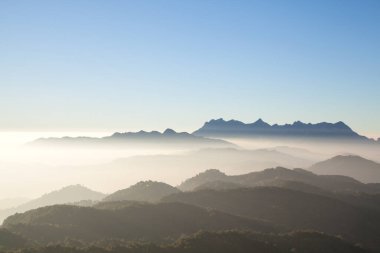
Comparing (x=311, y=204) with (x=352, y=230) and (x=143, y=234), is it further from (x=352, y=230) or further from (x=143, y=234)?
(x=143, y=234)

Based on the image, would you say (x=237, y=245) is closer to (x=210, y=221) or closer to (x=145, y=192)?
(x=210, y=221)

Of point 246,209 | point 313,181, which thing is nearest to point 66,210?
point 246,209

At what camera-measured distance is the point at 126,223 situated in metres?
63.1

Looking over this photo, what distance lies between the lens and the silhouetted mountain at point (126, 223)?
57250 millimetres

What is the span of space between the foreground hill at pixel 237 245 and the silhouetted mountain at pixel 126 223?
13.7 meters

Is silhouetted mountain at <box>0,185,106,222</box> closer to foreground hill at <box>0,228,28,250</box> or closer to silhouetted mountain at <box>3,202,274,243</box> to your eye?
silhouetted mountain at <box>3,202,274,243</box>

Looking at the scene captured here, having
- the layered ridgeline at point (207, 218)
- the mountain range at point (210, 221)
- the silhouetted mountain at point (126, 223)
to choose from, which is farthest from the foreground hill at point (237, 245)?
the silhouetted mountain at point (126, 223)

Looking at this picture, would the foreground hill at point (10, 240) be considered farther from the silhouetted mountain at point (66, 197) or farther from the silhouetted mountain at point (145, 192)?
the silhouetted mountain at point (66, 197)

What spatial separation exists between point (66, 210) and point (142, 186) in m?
53.6

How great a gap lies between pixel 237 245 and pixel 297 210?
37.5 m

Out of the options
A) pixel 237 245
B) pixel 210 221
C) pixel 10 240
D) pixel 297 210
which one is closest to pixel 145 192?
pixel 297 210

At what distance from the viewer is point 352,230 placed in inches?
2766

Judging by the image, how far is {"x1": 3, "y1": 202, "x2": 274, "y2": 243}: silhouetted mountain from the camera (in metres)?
57.2

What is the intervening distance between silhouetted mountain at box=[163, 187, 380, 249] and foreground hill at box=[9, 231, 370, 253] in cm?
1824
